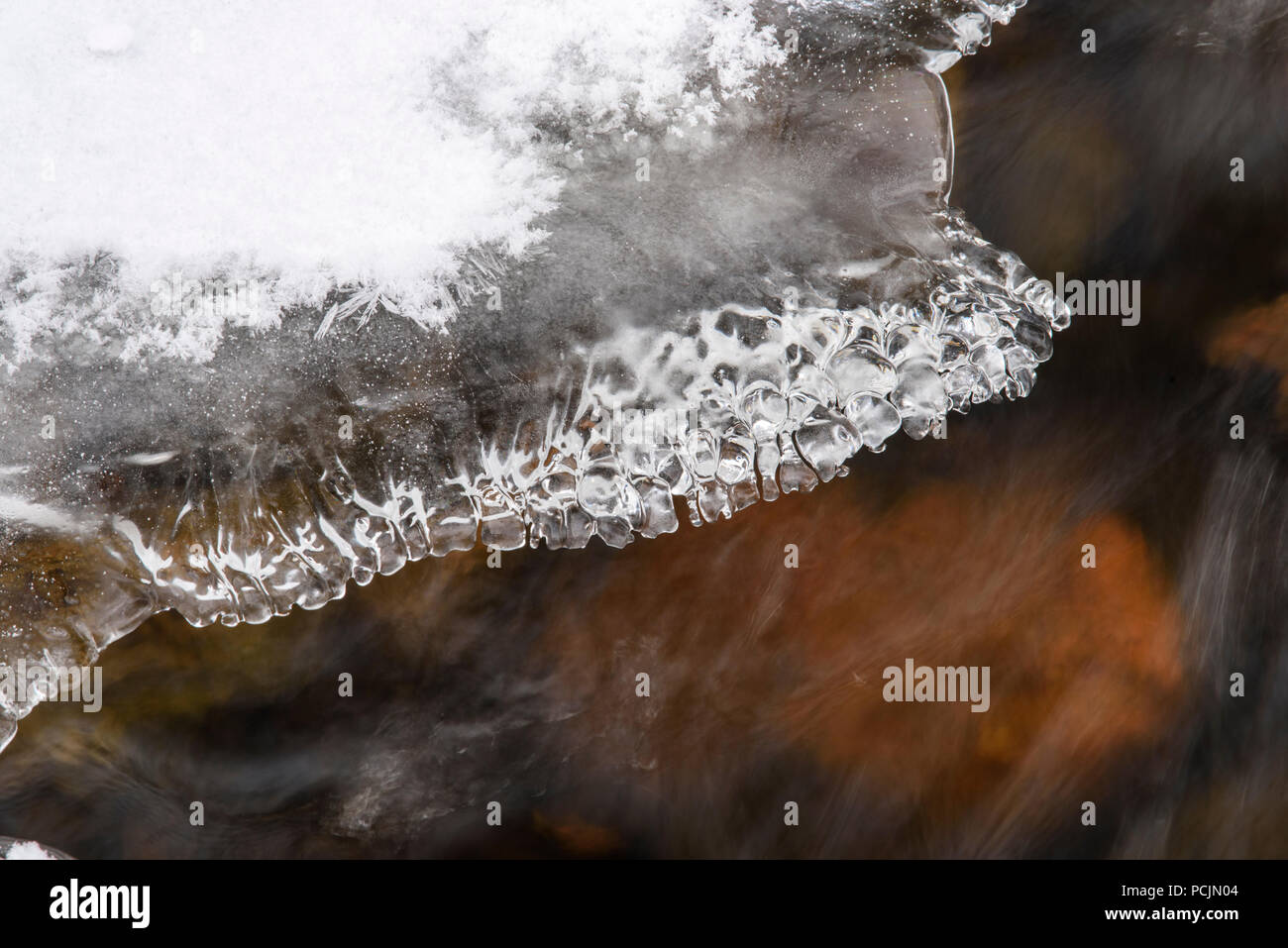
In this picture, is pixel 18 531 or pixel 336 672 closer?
pixel 18 531

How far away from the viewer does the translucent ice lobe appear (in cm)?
235

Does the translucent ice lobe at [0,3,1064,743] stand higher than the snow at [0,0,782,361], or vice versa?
the snow at [0,0,782,361]

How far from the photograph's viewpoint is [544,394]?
239cm

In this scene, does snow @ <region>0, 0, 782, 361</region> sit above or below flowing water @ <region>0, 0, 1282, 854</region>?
above

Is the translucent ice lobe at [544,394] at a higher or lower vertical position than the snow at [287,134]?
lower

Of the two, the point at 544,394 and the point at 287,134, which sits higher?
the point at 287,134

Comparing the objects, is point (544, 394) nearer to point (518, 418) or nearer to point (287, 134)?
point (518, 418)

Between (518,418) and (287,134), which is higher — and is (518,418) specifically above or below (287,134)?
below

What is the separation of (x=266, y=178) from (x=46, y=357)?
86cm

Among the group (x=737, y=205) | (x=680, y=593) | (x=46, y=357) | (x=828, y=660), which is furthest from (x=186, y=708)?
(x=737, y=205)

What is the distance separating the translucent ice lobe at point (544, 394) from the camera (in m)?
2.35

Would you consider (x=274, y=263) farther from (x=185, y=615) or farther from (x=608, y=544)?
(x=608, y=544)

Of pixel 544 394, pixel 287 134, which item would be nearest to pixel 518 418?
pixel 544 394

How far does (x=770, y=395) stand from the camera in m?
2.41
